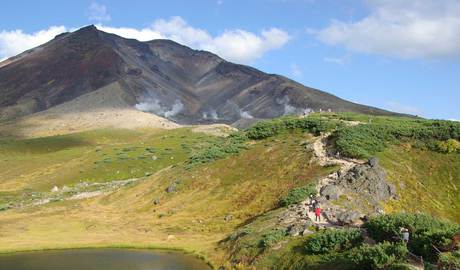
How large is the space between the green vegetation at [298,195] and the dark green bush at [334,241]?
16.7 metres

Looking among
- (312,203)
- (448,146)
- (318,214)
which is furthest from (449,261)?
(448,146)

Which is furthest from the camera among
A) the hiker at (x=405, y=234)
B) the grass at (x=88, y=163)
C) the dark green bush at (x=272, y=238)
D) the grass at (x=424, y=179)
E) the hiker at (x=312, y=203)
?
the grass at (x=88, y=163)

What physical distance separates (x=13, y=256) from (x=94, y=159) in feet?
335

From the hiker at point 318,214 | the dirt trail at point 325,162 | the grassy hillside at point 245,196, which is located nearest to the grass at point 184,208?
the grassy hillside at point 245,196

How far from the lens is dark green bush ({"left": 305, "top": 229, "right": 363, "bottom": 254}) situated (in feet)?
123

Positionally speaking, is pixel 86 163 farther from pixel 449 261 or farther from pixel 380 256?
pixel 449 261

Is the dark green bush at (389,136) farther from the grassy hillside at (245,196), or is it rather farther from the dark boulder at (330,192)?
the dark boulder at (330,192)

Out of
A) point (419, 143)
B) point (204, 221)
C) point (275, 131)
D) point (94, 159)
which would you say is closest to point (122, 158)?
point (94, 159)

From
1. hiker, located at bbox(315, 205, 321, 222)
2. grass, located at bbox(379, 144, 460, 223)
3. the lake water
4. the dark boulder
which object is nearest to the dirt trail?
hiker, located at bbox(315, 205, 321, 222)

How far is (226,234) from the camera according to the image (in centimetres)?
6022

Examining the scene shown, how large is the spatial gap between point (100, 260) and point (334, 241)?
24.6 meters

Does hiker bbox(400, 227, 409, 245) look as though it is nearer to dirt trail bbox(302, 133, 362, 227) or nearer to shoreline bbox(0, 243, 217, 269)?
dirt trail bbox(302, 133, 362, 227)

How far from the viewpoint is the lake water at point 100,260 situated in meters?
49.0

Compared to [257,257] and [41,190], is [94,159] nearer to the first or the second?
[41,190]
